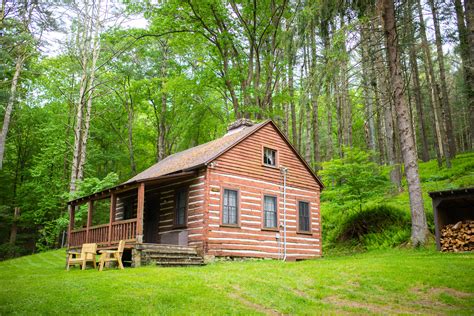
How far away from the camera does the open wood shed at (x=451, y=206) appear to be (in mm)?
13531

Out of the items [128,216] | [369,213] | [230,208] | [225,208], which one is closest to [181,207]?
[225,208]

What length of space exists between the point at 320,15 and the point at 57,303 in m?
13.2

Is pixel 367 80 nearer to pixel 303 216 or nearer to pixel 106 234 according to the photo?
pixel 303 216

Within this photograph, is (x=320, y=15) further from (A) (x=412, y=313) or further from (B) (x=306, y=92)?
(A) (x=412, y=313)

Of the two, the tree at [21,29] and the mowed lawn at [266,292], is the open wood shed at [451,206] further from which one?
the tree at [21,29]

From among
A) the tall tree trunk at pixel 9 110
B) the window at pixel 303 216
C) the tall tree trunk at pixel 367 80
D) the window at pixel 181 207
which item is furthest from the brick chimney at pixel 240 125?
the tall tree trunk at pixel 9 110

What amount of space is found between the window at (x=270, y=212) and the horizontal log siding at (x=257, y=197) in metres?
0.20

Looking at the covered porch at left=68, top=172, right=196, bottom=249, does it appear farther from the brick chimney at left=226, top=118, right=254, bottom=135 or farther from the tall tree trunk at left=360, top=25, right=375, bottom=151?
the tall tree trunk at left=360, top=25, right=375, bottom=151

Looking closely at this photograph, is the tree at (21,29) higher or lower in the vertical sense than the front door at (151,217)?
higher

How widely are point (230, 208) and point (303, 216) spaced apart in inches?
173

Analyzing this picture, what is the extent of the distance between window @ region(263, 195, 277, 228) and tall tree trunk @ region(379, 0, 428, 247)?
5.51 meters

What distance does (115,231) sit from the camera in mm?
15656

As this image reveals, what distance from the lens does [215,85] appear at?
90.6ft

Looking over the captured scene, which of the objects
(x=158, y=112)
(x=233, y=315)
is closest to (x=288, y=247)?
(x=233, y=315)
